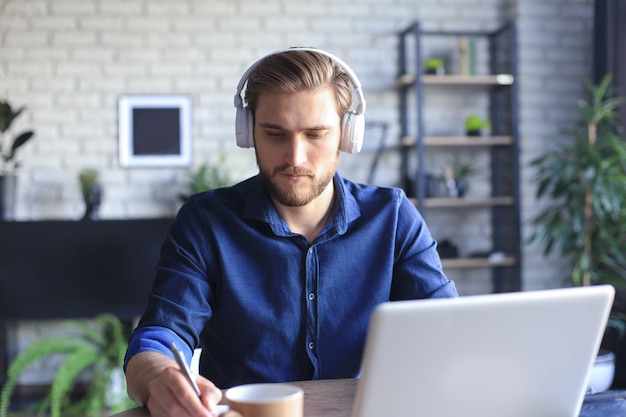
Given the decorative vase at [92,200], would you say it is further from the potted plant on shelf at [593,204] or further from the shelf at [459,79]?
the potted plant on shelf at [593,204]

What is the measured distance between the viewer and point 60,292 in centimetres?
389

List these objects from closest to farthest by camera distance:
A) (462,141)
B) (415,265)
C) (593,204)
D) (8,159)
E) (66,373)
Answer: (415,265)
(593,204)
(66,373)
(8,159)
(462,141)

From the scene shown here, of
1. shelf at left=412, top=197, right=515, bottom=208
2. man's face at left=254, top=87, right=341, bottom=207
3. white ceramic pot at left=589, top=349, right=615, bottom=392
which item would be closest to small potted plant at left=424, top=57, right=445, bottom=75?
shelf at left=412, top=197, right=515, bottom=208

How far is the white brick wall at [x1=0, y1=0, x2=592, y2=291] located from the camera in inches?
167

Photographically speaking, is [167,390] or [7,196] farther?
[7,196]

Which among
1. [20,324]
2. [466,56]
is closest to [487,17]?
[466,56]

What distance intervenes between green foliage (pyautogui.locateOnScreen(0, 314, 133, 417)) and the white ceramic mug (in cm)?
287

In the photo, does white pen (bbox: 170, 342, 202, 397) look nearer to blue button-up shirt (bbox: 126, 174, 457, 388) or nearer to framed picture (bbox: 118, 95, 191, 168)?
blue button-up shirt (bbox: 126, 174, 457, 388)

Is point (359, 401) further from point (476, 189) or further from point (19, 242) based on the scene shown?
point (476, 189)

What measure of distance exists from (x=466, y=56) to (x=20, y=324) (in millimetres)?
3005

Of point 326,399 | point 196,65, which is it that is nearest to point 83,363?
point 196,65

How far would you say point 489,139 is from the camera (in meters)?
4.31

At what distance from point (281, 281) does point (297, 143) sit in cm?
29

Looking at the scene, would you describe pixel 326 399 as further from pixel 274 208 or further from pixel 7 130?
pixel 7 130
